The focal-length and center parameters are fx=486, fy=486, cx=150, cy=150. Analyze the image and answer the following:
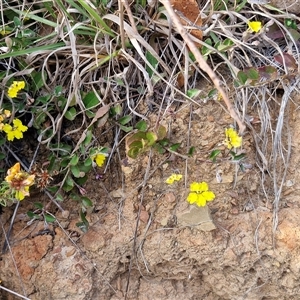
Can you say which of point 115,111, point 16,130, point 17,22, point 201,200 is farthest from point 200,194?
point 17,22

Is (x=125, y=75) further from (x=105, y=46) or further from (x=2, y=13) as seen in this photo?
(x=2, y=13)

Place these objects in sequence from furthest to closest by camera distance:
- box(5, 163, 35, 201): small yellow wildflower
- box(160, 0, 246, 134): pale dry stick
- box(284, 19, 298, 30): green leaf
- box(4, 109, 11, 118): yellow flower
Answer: box(284, 19, 298, 30): green leaf
box(4, 109, 11, 118): yellow flower
box(5, 163, 35, 201): small yellow wildflower
box(160, 0, 246, 134): pale dry stick

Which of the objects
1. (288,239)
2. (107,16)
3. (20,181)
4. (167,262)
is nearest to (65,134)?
(20,181)

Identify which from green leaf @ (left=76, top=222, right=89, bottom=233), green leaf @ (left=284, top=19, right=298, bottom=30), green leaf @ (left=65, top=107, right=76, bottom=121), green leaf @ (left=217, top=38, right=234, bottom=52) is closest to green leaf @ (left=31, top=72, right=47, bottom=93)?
green leaf @ (left=65, top=107, right=76, bottom=121)

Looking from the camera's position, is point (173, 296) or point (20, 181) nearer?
point (20, 181)

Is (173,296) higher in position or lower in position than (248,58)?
lower

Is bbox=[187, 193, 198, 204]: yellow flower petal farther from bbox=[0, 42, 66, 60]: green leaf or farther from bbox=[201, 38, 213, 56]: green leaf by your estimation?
bbox=[0, 42, 66, 60]: green leaf
